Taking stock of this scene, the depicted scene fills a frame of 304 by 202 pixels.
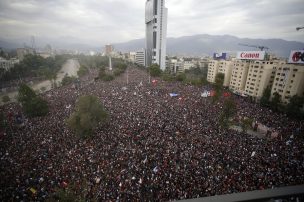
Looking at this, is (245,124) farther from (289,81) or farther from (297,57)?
(297,57)

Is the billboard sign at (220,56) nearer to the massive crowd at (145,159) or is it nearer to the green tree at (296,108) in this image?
the green tree at (296,108)

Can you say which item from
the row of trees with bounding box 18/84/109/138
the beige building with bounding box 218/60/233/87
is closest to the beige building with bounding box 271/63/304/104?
the beige building with bounding box 218/60/233/87

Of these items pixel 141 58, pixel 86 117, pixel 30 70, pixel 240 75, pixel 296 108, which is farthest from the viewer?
pixel 141 58

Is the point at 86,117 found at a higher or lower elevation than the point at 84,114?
lower

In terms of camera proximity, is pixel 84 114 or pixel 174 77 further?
pixel 174 77

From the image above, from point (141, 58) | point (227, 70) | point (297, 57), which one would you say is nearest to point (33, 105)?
point (297, 57)

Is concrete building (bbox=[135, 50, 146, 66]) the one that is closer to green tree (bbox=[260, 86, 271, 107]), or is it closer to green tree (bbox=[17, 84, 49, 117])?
green tree (bbox=[260, 86, 271, 107])

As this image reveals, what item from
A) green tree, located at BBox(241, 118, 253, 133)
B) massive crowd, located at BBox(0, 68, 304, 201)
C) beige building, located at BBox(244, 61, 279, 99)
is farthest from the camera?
beige building, located at BBox(244, 61, 279, 99)
